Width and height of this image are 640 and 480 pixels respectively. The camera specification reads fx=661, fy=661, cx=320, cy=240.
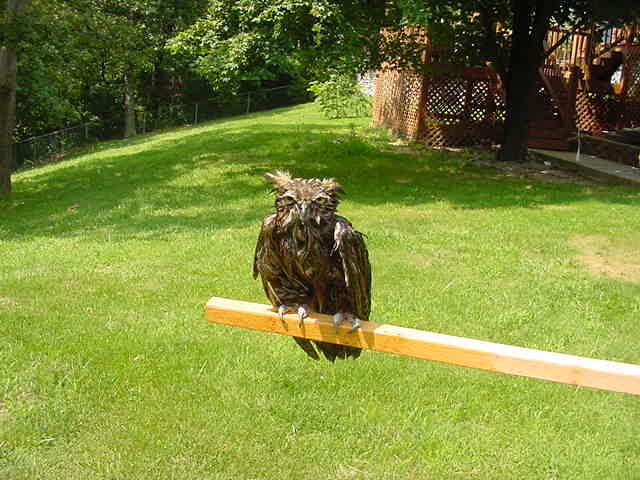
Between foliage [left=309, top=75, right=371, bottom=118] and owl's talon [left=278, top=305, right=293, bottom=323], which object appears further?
foliage [left=309, top=75, right=371, bottom=118]

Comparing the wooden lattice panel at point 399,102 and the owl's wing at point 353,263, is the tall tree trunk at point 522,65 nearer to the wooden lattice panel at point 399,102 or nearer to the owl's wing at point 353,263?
the wooden lattice panel at point 399,102

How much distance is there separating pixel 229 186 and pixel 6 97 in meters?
5.57

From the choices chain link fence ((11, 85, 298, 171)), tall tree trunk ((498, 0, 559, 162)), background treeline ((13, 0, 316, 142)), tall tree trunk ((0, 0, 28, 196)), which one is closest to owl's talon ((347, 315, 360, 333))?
background treeline ((13, 0, 316, 142))

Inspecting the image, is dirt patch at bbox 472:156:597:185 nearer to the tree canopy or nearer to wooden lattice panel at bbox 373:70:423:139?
the tree canopy

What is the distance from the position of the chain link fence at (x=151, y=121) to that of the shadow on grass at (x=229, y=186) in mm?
9344

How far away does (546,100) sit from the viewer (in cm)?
1686

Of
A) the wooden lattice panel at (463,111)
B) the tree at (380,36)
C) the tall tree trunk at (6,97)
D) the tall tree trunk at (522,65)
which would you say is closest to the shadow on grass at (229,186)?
the tall tree trunk at (6,97)

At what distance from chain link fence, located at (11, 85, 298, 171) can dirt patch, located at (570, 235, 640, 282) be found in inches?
774

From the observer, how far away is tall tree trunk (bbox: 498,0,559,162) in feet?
42.9

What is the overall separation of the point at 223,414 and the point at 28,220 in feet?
26.1

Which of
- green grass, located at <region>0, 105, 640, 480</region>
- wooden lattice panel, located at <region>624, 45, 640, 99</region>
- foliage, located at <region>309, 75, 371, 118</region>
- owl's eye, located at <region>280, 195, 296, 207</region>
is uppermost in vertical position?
wooden lattice panel, located at <region>624, 45, 640, 99</region>

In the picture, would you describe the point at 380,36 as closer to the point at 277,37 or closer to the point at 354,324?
the point at 277,37

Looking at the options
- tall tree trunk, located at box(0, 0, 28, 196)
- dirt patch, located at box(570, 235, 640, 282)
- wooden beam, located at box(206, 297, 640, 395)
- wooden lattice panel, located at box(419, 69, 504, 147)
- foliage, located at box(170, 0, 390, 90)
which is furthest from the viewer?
wooden lattice panel, located at box(419, 69, 504, 147)

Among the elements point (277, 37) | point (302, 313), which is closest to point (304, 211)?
point (302, 313)
